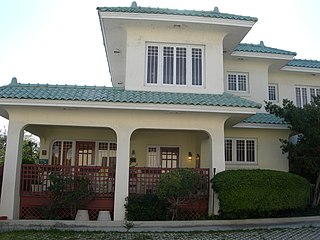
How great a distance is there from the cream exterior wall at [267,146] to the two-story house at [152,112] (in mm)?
46

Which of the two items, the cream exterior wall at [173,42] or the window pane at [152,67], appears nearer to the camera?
the cream exterior wall at [173,42]

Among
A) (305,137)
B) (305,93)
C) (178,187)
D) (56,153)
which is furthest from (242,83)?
(56,153)

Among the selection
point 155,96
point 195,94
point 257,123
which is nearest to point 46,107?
point 155,96

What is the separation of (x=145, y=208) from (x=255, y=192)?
3.73m

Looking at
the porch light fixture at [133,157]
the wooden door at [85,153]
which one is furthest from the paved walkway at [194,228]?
the wooden door at [85,153]

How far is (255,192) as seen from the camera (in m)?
11.9

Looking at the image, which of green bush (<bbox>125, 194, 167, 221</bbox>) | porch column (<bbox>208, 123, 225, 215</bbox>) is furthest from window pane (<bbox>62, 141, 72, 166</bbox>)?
porch column (<bbox>208, 123, 225, 215</bbox>)

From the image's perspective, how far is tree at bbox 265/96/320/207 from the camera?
1398cm

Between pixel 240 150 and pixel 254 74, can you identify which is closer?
pixel 240 150

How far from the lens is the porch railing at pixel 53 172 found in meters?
12.8

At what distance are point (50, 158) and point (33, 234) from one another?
6548 millimetres

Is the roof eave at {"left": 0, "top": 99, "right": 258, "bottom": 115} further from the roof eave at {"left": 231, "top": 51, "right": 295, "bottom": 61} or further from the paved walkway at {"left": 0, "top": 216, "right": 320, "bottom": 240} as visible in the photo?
the roof eave at {"left": 231, "top": 51, "right": 295, "bottom": 61}

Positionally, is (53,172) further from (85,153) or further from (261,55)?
(261,55)

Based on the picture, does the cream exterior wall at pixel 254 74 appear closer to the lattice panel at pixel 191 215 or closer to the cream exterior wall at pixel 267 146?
the cream exterior wall at pixel 267 146
